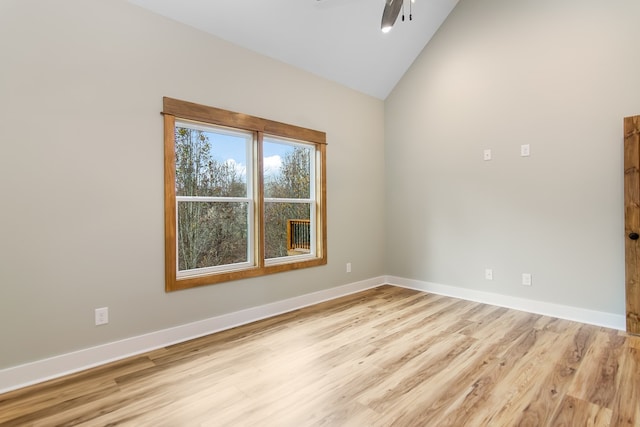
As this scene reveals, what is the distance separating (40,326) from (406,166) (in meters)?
4.24

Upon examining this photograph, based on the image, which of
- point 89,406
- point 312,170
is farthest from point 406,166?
point 89,406

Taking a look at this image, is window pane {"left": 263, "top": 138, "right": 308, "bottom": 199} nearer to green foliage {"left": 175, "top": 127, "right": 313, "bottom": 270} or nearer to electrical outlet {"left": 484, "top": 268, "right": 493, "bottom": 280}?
green foliage {"left": 175, "top": 127, "right": 313, "bottom": 270}

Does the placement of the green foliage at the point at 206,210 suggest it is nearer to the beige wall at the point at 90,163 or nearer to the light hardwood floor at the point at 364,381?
the beige wall at the point at 90,163

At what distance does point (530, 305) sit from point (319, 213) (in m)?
2.58

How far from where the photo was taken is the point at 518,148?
3.63 metres

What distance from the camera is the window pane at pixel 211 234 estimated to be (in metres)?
2.99

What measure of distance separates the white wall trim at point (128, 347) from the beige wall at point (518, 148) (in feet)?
6.78

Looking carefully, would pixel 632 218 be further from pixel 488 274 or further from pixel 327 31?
pixel 327 31

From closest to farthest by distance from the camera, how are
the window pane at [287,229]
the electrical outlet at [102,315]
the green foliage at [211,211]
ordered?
the electrical outlet at [102,315] < the green foliage at [211,211] < the window pane at [287,229]

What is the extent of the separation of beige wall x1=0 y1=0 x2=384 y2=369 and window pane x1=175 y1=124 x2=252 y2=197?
25cm

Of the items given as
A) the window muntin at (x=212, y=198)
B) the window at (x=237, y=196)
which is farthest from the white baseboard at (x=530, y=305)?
the window muntin at (x=212, y=198)

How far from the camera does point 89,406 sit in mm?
1916

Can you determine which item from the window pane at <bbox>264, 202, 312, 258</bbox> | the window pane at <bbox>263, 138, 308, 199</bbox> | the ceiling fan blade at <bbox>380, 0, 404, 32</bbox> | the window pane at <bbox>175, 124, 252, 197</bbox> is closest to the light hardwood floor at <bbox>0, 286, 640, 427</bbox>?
the window pane at <bbox>264, 202, 312, 258</bbox>

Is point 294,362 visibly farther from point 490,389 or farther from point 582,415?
point 582,415
